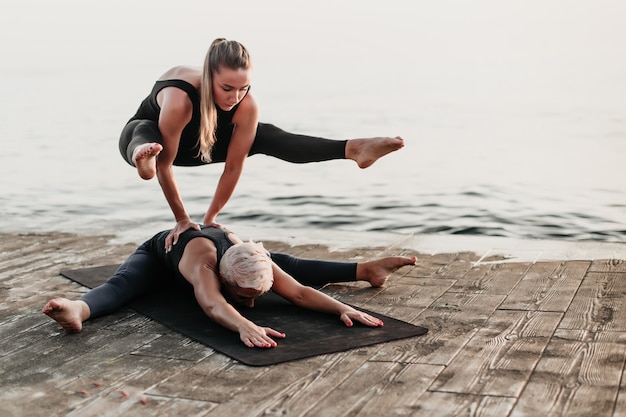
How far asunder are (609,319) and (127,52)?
30.1 meters

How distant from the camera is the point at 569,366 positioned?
3.13m

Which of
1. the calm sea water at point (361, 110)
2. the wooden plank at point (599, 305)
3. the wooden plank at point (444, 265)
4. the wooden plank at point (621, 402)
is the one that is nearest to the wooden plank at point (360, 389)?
the wooden plank at point (621, 402)

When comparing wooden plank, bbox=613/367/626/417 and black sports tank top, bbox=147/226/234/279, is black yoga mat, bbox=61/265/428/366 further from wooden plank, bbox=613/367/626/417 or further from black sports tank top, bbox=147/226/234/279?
wooden plank, bbox=613/367/626/417

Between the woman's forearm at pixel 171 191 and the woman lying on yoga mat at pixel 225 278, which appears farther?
the woman's forearm at pixel 171 191

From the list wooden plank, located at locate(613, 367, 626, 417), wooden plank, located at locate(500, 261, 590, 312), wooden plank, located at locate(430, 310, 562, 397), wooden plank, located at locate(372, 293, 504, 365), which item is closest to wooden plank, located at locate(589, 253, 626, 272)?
wooden plank, located at locate(500, 261, 590, 312)

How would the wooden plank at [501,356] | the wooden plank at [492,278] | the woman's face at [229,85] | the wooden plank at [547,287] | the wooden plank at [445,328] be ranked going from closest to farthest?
the wooden plank at [501,356]
the wooden plank at [445,328]
the woman's face at [229,85]
the wooden plank at [547,287]
the wooden plank at [492,278]

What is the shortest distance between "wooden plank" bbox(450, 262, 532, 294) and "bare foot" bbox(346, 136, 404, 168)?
0.77 m

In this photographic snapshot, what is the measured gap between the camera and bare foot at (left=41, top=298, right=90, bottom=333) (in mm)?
3590

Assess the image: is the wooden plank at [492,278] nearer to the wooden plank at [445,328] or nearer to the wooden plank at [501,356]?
the wooden plank at [445,328]

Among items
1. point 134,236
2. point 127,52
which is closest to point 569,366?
point 134,236

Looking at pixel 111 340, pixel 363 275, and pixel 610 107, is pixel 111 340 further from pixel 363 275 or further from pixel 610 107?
pixel 610 107

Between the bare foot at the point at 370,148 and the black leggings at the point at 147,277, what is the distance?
57 centimetres

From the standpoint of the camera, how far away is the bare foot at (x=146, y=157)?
12.0 feet

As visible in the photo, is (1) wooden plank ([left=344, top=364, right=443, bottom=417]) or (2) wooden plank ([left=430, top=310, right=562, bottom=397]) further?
(2) wooden plank ([left=430, top=310, right=562, bottom=397])
